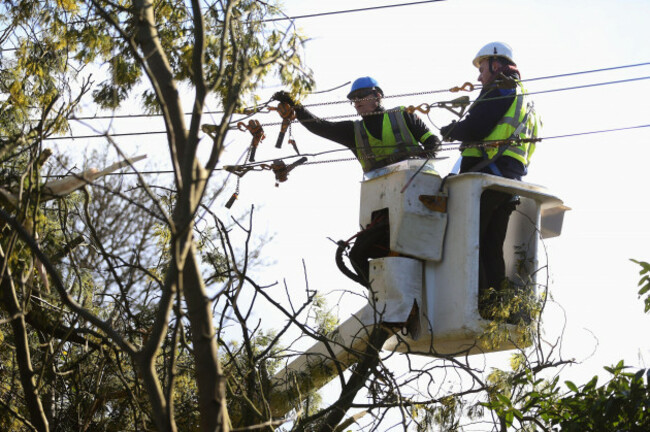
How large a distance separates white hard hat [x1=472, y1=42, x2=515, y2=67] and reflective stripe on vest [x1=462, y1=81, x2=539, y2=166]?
297 millimetres

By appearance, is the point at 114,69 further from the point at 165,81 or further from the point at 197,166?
the point at 197,166

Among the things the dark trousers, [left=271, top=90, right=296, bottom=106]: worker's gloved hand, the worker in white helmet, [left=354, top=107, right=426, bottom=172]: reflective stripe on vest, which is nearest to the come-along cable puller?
[left=271, top=90, right=296, bottom=106]: worker's gloved hand

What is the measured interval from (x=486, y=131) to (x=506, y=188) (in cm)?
42

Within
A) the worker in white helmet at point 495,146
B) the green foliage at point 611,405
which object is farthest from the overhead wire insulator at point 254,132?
the green foliage at point 611,405

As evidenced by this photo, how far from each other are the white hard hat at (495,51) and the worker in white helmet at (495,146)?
171mm

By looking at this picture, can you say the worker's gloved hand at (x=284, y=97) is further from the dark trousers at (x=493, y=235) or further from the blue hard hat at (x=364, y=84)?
the dark trousers at (x=493, y=235)

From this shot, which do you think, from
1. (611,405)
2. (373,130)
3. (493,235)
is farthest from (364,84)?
(611,405)

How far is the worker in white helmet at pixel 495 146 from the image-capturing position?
23.2 ft

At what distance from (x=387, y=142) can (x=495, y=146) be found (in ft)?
2.68

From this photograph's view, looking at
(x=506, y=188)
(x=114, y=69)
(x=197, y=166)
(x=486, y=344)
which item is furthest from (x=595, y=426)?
(x=114, y=69)

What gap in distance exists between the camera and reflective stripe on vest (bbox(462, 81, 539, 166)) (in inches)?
279

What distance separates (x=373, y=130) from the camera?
25.0 feet

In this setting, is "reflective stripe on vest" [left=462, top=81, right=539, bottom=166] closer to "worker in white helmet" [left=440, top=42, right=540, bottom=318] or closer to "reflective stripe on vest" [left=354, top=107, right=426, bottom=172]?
"worker in white helmet" [left=440, top=42, right=540, bottom=318]

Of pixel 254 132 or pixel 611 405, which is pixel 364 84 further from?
pixel 611 405
